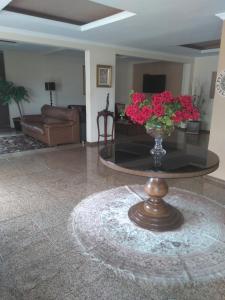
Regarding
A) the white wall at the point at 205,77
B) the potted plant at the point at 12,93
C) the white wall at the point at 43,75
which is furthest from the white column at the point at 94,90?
the white wall at the point at 205,77

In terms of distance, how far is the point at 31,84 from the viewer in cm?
805

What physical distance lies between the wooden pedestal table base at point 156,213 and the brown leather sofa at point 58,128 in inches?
142

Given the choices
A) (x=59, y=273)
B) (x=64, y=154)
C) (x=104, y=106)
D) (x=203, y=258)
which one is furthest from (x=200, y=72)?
(x=59, y=273)

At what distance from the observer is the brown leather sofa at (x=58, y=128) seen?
567cm

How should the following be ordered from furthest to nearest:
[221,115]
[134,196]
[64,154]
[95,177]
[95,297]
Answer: [64,154], [95,177], [221,115], [134,196], [95,297]

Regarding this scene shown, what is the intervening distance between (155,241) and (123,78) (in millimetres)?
8822

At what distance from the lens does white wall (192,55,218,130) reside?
299 inches

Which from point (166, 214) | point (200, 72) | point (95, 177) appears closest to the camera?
point (166, 214)

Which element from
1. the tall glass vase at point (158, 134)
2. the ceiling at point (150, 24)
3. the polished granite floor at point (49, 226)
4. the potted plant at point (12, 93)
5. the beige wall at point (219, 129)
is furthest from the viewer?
the potted plant at point (12, 93)

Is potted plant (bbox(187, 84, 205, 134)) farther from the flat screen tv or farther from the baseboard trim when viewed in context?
the baseboard trim

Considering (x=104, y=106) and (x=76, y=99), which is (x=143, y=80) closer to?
(x=76, y=99)

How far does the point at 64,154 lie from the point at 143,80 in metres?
5.42

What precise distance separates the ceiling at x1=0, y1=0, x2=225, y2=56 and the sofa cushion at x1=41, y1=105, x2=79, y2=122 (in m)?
1.77

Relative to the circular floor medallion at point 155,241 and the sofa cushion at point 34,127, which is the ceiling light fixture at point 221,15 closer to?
the circular floor medallion at point 155,241
